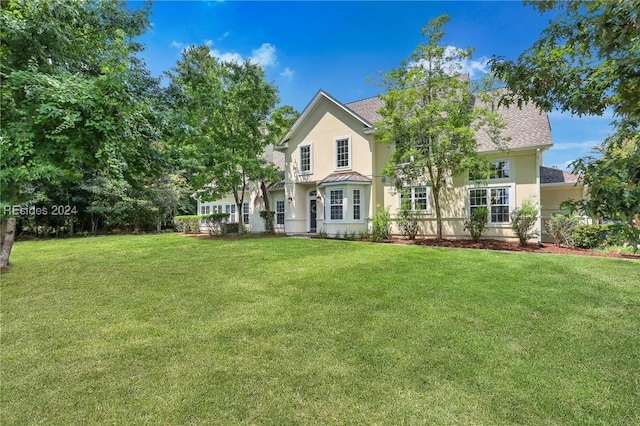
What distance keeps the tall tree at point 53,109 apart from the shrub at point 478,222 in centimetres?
1307

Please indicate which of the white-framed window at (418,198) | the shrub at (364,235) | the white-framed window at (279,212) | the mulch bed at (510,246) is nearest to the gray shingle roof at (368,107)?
the white-framed window at (418,198)

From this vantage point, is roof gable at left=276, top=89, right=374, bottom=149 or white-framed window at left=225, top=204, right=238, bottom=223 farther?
white-framed window at left=225, top=204, right=238, bottom=223

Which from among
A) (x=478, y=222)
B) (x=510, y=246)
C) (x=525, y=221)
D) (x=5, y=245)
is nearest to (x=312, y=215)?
(x=478, y=222)

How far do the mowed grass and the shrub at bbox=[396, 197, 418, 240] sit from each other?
6.63 meters

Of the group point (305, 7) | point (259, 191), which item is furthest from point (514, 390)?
point (259, 191)

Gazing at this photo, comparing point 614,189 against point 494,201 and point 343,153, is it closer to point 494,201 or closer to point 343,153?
point 494,201

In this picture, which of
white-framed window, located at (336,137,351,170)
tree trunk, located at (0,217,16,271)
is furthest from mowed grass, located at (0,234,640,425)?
white-framed window, located at (336,137,351,170)

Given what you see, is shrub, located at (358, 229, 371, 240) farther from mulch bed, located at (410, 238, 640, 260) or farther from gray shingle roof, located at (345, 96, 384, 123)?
gray shingle roof, located at (345, 96, 384, 123)

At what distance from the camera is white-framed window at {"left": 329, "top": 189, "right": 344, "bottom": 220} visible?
1572 cm

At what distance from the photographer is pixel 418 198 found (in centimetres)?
1513

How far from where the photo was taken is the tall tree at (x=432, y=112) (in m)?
11.7

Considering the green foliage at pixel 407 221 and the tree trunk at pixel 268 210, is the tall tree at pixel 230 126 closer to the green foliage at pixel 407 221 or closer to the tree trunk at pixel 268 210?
the tree trunk at pixel 268 210

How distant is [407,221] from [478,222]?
9.91ft

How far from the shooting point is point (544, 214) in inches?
556
